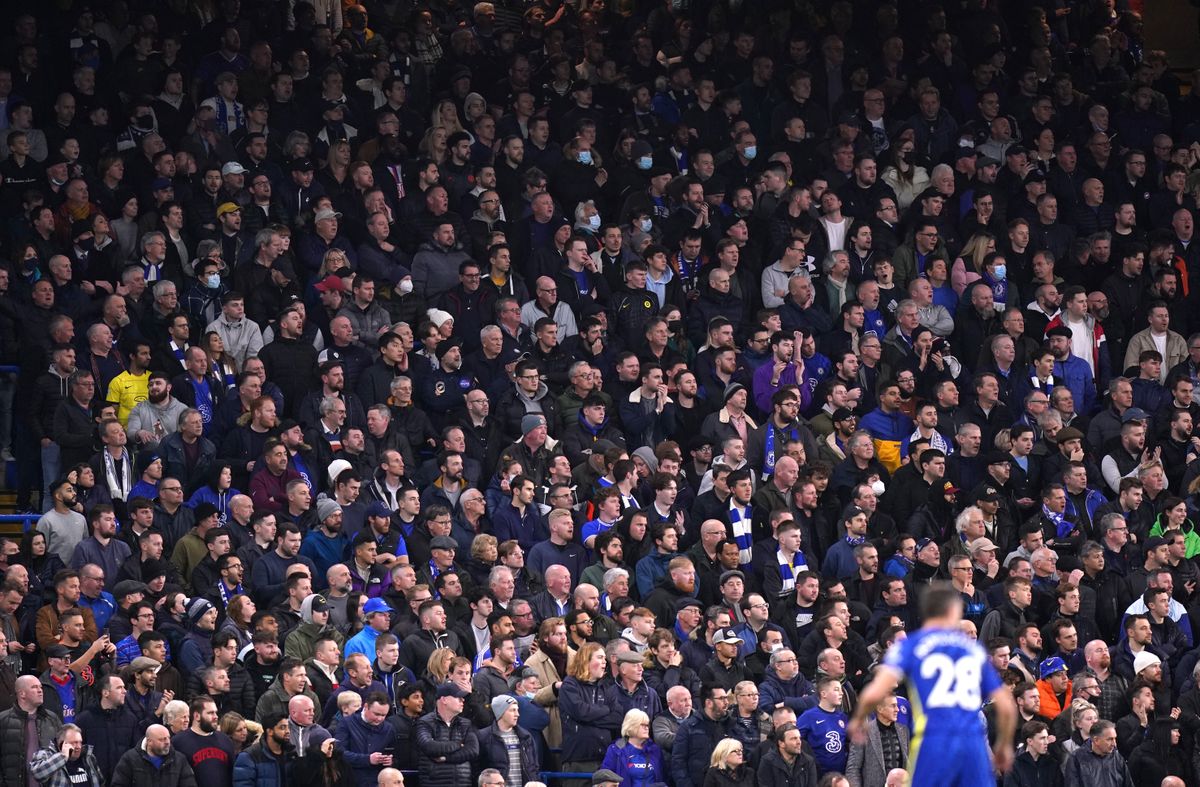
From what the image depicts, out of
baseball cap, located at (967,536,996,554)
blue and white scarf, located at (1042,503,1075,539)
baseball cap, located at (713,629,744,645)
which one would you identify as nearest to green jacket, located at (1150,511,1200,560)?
blue and white scarf, located at (1042,503,1075,539)

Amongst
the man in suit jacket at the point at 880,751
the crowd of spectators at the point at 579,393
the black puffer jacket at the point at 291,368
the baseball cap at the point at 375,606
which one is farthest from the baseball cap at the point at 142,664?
the man in suit jacket at the point at 880,751

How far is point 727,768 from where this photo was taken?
1505 cm

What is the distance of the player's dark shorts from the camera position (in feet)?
35.6

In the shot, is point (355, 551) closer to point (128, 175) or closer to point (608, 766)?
point (608, 766)

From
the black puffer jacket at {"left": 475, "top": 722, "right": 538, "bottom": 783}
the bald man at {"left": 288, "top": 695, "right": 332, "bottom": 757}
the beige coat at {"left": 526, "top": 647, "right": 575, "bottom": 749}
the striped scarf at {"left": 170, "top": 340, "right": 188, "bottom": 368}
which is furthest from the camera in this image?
the striped scarf at {"left": 170, "top": 340, "right": 188, "bottom": 368}

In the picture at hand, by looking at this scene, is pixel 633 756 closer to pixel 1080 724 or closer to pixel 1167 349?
pixel 1080 724

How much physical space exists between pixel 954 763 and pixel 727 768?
4391 mm

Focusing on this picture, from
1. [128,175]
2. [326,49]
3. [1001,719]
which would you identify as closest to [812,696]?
[1001,719]

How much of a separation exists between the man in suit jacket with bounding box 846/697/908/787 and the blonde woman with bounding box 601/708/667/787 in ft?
5.25

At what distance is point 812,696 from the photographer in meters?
15.9

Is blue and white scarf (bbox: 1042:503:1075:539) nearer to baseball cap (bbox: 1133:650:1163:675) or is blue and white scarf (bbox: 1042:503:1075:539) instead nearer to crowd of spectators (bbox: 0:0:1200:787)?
crowd of spectators (bbox: 0:0:1200:787)

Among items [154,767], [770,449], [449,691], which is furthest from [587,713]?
[770,449]

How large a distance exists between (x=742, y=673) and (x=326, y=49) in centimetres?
978

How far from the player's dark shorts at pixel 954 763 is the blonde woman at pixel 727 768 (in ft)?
13.9
